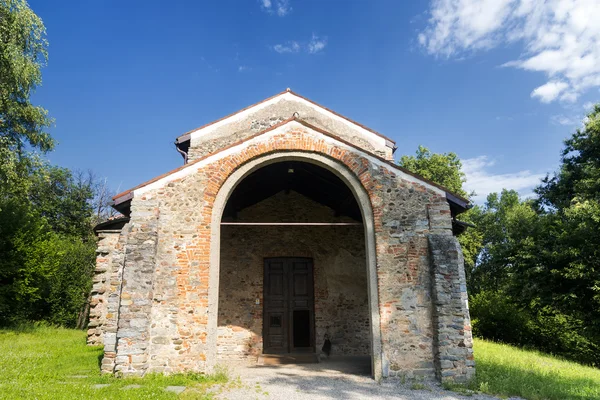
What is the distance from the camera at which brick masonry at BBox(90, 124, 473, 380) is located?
24.1 ft

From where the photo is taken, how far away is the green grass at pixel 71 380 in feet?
19.5

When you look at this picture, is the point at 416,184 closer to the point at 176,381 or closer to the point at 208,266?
the point at 208,266

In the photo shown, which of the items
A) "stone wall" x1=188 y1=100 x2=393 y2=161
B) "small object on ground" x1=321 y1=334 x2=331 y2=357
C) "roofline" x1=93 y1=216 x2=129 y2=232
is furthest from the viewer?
"stone wall" x1=188 y1=100 x2=393 y2=161

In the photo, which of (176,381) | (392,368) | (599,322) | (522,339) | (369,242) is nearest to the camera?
(176,381)

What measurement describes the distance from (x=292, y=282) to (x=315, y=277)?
0.72 m

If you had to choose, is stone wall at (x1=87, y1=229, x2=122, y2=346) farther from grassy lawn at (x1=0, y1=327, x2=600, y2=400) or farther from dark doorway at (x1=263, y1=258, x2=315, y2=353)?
dark doorway at (x1=263, y1=258, x2=315, y2=353)

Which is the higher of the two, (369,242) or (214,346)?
(369,242)

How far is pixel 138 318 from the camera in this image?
287 inches

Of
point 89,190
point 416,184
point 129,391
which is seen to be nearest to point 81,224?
point 89,190

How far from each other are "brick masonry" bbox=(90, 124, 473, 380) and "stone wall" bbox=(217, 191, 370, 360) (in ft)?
12.1

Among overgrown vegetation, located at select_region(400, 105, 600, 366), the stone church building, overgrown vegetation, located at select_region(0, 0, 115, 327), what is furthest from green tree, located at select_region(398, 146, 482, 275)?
overgrown vegetation, located at select_region(0, 0, 115, 327)

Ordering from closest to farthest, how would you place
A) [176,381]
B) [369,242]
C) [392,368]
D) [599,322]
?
[176,381] < [392,368] < [369,242] < [599,322]

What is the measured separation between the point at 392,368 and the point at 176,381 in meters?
4.09

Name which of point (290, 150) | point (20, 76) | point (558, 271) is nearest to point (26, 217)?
point (20, 76)
